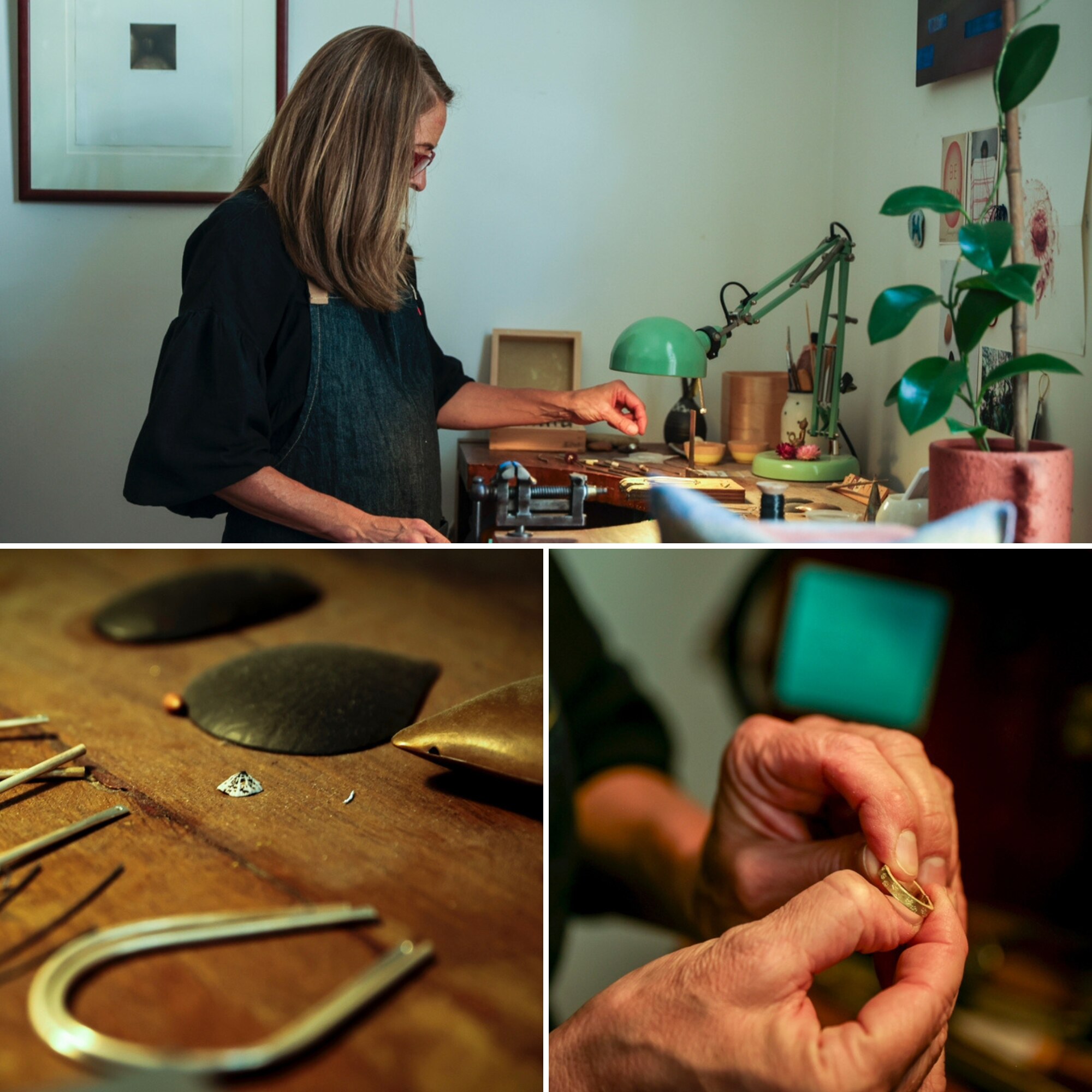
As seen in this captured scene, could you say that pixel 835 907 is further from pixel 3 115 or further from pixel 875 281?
pixel 3 115

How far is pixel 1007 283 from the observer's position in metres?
0.82

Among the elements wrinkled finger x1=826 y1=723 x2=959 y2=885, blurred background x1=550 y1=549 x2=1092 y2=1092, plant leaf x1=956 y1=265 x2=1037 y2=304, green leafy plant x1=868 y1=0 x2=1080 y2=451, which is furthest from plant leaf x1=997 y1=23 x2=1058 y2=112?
wrinkled finger x1=826 y1=723 x2=959 y2=885

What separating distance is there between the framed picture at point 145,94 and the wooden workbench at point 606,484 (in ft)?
2.78

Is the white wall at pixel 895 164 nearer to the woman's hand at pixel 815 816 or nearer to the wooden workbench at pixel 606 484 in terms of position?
the wooden workbench at pixel 606 484

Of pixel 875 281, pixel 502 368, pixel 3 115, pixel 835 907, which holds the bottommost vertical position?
pixel 835 907

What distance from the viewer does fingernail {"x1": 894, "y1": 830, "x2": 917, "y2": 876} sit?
0.72m

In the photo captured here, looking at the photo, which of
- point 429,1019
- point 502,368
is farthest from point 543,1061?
point 502,368

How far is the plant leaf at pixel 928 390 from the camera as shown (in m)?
0.84

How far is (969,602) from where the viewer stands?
2.70 feet

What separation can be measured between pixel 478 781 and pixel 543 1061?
19 cm

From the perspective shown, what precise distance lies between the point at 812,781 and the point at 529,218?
193cm

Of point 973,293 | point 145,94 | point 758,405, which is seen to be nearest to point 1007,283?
point 973,293

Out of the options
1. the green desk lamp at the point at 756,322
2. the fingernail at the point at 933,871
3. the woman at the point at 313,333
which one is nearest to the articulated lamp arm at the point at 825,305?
the green desk lamp at the point at 756,322

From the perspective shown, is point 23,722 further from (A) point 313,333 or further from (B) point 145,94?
(B) point 145,94
